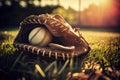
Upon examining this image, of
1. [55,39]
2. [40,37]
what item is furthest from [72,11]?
[40,37]

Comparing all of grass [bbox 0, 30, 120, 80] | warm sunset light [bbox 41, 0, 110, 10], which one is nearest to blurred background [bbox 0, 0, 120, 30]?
warm sunset light [bbox 41, 0, 110, 10]

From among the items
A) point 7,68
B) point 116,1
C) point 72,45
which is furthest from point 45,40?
point 116,1

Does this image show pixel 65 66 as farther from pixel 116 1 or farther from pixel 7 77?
pixel 116 1

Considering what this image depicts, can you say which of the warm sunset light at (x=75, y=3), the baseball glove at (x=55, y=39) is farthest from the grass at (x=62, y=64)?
the warm sunset light at (x=75, y=3)

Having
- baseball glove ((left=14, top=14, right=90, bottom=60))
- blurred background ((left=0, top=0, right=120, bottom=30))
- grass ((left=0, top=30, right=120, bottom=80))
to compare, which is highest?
blurred background ((left=0, top=0, right=120, bottom=30))

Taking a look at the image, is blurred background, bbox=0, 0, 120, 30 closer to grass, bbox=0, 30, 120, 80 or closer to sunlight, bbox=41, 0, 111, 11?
sunlight, bbox=41, 0, 111, 11

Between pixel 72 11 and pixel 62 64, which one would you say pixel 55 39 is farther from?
pixel 72 11
